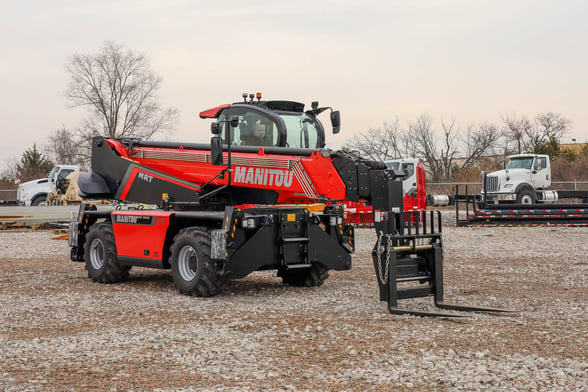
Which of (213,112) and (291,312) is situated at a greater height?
(213,112)

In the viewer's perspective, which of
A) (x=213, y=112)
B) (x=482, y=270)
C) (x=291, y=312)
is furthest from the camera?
(x=482, y=270)

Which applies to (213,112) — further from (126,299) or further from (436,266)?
(436,266)

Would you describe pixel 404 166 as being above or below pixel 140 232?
above

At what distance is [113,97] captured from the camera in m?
58.8

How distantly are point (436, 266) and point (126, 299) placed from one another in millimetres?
4397

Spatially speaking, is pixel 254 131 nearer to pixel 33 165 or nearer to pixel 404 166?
pixel 404 166

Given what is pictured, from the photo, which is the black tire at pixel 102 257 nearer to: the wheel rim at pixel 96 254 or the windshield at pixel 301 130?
the wheel rim at pixel 96 254

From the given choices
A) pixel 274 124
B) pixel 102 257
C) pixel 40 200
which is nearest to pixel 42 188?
pixel 40 200

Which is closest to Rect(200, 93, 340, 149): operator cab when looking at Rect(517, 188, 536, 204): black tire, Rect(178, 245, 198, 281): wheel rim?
Rect(178, 245, 198, 281): wheel rim

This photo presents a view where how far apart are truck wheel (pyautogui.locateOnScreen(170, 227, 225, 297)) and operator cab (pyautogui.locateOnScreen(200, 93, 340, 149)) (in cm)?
160

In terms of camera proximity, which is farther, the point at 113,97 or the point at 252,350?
the point at 113,97

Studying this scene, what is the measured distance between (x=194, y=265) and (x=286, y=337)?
3.57m

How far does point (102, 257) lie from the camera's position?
1336cm

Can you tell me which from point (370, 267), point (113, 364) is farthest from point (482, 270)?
point (113, 364)
